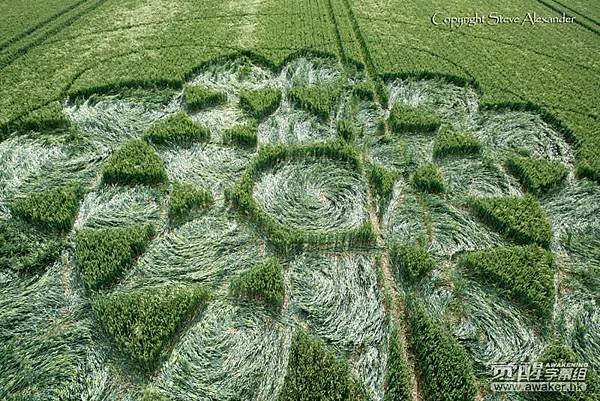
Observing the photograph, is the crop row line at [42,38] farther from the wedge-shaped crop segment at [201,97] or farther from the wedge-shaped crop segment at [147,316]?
the wedge-shaped crop segment at [147,316]

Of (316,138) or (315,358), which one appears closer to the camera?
(315,358)

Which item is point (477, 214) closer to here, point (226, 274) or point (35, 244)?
point (226, 274)

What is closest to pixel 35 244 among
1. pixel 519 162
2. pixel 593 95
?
pixel 519 162

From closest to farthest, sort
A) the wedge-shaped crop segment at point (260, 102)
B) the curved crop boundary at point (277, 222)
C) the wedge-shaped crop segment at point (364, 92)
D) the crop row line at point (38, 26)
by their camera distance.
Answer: the curved crop boundary at point (277, 222)
the wedge-shaped crop segment at point (260, 102)
the wedge-shaped crop segment at point (364, 92)
the crop row line at point (38, 26)

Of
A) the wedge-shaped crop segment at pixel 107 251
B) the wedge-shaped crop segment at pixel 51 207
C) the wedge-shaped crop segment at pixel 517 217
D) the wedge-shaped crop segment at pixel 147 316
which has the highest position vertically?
the wedge-shaped crop segment at pixel 51 207

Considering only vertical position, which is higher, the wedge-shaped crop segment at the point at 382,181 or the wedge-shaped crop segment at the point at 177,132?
the wedge-shaped crop segment at the point at 177,132

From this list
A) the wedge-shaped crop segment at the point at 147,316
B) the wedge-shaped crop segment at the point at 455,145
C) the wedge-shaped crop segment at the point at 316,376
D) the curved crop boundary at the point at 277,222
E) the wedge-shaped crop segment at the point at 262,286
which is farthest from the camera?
the wedge-shaped crop segment at the point at 455,145

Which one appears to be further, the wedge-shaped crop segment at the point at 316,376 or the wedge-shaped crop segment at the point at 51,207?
the wedge-shaped crop segment at the point at 51,207

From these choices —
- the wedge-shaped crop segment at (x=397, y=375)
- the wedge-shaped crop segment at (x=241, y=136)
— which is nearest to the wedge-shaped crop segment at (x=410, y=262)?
the wedge-shaped crop segment at (x=397, y=375)
